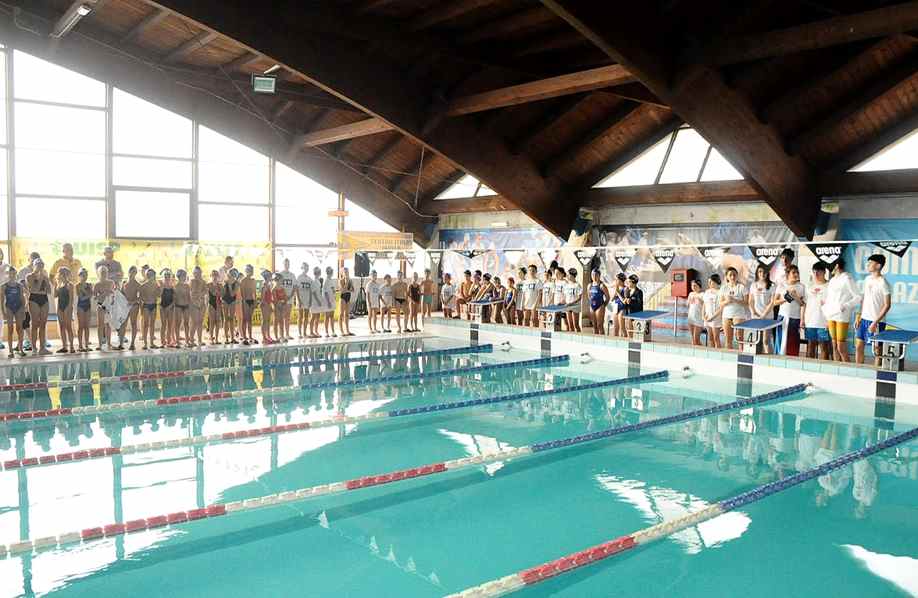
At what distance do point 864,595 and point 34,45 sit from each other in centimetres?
1523

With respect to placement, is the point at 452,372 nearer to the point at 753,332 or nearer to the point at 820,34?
the point at 753,332

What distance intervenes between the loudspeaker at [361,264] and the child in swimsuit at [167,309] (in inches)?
213

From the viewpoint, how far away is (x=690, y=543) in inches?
159

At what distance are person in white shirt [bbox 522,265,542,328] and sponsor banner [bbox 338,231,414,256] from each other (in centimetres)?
355

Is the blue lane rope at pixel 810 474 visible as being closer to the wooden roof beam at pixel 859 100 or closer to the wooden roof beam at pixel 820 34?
the wooden roof beam at pixel 820 34

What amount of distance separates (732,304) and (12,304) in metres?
9.79

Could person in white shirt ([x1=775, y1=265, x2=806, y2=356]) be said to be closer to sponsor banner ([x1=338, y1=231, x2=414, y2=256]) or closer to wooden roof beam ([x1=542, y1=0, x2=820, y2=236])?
wooden roof beam ([x1=542, y1=0, x2=820, y2=236])

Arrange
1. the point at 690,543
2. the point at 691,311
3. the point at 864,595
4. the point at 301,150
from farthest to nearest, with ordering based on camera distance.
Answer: the point at 301,150
the point at 691,311
the point at 690,543
the point at 864,595

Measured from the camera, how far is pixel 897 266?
10.8m

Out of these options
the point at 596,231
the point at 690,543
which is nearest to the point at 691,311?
the point at 596,231

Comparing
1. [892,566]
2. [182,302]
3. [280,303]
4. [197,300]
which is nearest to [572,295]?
[280,303]

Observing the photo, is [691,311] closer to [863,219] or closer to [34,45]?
[863,219]

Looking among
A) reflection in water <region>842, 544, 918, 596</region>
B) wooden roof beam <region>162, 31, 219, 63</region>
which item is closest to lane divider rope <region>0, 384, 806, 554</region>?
reflection in water <region>842, 544, 918, 596</region>

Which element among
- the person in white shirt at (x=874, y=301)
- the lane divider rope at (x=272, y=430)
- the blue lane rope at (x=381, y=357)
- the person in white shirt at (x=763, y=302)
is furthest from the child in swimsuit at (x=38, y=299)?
the person in white shirt at (x=874, y=301)
